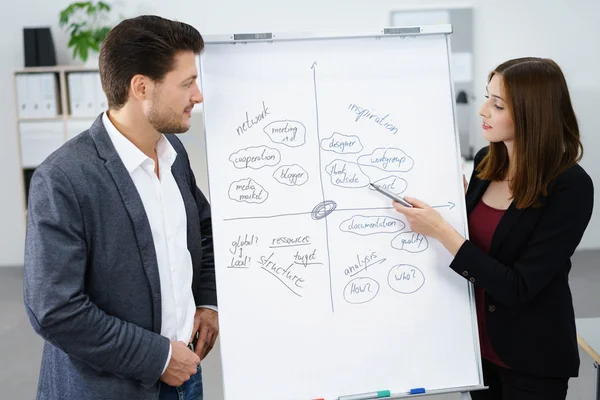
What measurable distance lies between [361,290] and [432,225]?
0.26 meters

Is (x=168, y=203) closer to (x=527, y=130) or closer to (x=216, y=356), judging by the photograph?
(x=527, y=130)

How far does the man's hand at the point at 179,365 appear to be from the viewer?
4.72 ft

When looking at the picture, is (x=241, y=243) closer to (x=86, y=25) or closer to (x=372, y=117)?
(x=372, y=117)

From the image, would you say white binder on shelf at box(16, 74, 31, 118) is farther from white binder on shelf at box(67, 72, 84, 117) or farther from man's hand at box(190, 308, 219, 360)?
man's hand at box(190, 308, 219, 360)

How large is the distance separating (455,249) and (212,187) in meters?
0.67

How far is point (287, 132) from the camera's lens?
5.54 feet

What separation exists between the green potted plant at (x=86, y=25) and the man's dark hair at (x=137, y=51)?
148 inches

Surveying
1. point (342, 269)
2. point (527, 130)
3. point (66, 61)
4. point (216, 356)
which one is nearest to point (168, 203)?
point (342, 269)

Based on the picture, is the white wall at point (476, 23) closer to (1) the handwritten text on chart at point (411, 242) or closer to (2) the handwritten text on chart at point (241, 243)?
(1) the handwritten text on chart at point (411, 242)

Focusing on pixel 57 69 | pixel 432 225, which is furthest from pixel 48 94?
pixel 432 225

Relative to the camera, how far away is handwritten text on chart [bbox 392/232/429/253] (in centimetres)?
170

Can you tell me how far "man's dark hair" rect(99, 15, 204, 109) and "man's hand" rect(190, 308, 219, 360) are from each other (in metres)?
0.61

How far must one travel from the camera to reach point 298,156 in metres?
1.69

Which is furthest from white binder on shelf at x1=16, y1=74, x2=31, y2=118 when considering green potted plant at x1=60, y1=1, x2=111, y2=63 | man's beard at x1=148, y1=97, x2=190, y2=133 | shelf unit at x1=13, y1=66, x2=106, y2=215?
man's beard at x1=148, y1=97, x2=190, y2=133
